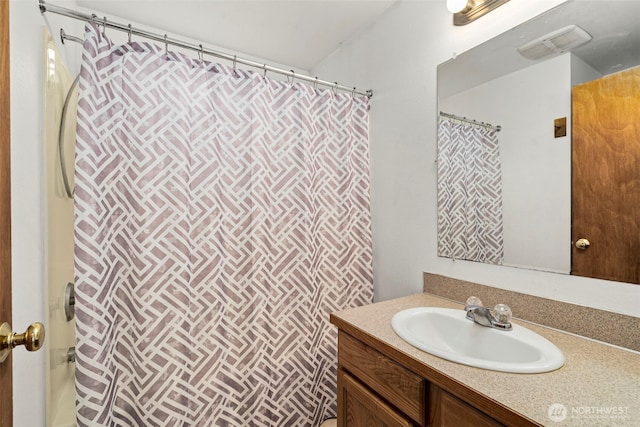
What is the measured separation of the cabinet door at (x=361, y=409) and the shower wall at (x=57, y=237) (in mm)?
1140

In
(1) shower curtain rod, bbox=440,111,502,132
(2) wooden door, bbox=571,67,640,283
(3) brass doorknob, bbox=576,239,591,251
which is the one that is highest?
(1) shower curtain rod, bbox=440,111,502,132

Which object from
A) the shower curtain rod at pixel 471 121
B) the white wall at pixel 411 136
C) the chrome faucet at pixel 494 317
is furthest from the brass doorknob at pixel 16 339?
the shower curtain rod at pixel 471 121

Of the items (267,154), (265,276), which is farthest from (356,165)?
(265,276)

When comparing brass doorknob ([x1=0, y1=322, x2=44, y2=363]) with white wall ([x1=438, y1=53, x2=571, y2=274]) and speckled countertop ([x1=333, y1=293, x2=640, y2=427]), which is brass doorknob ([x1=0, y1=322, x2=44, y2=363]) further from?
white wall ([x1=438, y1=53, x2=571, y2=274])

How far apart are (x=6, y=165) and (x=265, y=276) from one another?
1.11 metres

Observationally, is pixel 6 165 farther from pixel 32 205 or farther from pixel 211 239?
pixel 211 239

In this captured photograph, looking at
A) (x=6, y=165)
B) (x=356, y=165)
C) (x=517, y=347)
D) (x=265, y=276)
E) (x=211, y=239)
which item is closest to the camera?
(x=6, y=165)

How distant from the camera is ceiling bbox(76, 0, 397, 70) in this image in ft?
5.75

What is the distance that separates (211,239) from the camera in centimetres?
142

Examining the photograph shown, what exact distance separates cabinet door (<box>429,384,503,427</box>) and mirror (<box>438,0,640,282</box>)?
0.65m

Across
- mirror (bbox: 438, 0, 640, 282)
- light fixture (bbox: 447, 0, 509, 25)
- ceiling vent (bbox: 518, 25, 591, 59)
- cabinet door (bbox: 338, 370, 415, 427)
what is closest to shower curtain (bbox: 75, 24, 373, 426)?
cabinet door (bbox: 338, 370, 415, 427)

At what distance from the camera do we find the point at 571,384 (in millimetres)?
708

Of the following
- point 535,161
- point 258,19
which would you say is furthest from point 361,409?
point 258,19

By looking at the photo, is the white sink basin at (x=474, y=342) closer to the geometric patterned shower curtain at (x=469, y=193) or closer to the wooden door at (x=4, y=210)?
the geometric patterned shower curtain at (x=469, y=193)
